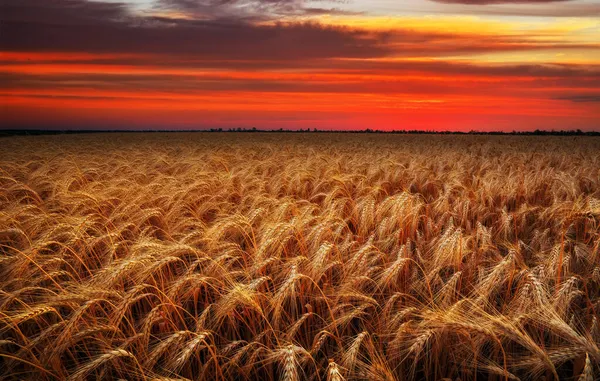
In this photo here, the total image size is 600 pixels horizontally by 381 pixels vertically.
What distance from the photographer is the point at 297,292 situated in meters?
3.01

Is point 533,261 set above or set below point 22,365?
above

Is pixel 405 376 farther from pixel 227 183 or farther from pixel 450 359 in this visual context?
pixel 227 183

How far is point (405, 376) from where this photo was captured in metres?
2.49

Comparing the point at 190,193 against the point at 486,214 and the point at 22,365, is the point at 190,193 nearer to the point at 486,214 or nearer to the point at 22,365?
the point at 22,365

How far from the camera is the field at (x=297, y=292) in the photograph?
7.20 feet

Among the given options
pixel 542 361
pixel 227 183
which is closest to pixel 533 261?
pixel 542 361

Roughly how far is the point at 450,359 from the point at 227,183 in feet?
15.6

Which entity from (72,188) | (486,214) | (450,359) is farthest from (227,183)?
(450,359)

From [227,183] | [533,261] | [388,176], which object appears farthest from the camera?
[388,176]

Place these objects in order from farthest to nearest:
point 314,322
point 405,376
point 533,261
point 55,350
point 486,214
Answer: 1. point 486,214
2. point 533,261
3. point 314,322
4. point 405,376
5. point 55,350

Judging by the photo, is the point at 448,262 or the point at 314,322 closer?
the point at 314,322

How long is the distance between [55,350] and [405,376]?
1851 millimetres

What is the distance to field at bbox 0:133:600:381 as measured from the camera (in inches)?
86.4

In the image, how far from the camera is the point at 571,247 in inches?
169
